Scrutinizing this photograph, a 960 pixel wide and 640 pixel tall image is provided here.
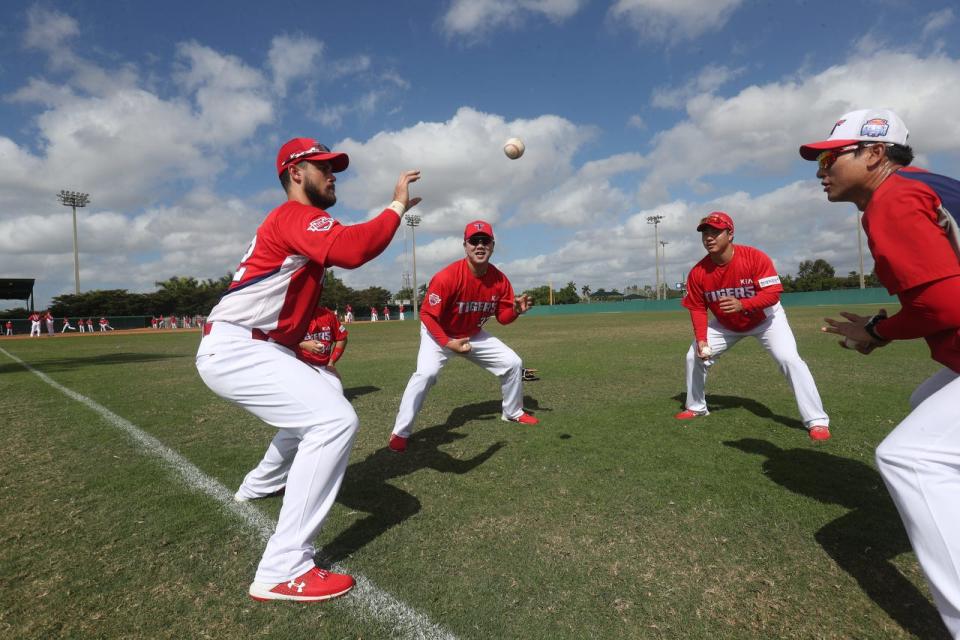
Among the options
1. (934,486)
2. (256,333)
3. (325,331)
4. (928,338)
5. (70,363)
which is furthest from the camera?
(70,363)

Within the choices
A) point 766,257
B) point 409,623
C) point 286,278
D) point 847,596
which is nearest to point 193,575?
point 409,623

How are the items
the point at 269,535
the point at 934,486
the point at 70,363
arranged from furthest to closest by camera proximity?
1. the point at 70,363
2. the point at 269,535
3. the point at 934,486

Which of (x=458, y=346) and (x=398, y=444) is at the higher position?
(x=458, y=346)

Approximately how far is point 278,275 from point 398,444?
115 inches

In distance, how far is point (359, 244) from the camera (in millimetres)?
2695

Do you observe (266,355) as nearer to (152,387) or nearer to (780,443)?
(780,443)

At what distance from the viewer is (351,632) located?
2375mm

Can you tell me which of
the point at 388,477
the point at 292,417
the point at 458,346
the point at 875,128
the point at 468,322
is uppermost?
the point at 875,128

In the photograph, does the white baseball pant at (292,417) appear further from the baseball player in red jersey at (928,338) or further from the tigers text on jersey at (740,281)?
the tigers text on jersey at (740,281)

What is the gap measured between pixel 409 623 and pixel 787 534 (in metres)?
2.37

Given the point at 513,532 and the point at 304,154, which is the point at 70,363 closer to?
the point at 304,154

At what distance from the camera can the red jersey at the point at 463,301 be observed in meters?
5.82

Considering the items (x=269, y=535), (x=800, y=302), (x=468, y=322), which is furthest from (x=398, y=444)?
(x=800, y=302)

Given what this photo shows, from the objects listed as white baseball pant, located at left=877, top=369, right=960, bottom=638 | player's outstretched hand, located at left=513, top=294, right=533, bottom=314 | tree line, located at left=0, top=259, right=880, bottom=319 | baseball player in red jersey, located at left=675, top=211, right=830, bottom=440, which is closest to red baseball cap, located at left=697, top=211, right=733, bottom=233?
baseball player in red jersey, located at left=675, top=211, right=830, bottom=440
